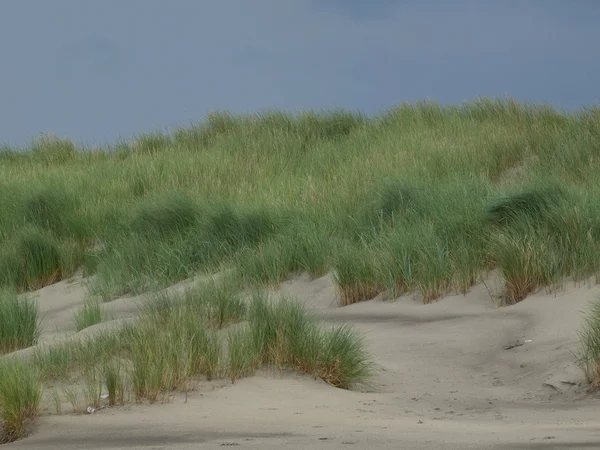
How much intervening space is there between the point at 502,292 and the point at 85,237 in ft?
16.6

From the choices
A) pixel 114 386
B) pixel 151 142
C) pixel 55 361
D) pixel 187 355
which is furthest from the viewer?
pixel 151 142

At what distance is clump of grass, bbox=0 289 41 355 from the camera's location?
6910 mm

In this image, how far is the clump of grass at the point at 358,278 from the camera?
7.34 m

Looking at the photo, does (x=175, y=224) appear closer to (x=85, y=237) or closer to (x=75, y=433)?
(x=85, y=237)

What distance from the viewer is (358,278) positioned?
737 centimetres

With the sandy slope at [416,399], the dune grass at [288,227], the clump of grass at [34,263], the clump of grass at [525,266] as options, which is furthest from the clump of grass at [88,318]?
the clump of grass at [525,266]

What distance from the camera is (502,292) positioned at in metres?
6.92

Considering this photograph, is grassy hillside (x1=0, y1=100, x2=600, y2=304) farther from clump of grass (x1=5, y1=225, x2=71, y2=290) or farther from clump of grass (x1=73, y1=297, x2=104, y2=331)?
clump of grass (x1=73, y1=297, x2=104, y2=331)

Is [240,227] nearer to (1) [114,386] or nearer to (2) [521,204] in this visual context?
(2) [521,204]

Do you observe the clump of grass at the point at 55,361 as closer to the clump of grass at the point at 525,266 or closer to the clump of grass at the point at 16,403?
the clump of grass at the point at 16,403

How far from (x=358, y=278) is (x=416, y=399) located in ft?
6.84

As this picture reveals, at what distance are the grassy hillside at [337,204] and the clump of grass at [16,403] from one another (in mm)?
3126

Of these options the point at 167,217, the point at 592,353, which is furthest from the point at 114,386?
the point at 167,217

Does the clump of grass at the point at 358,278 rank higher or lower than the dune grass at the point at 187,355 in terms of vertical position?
higher
